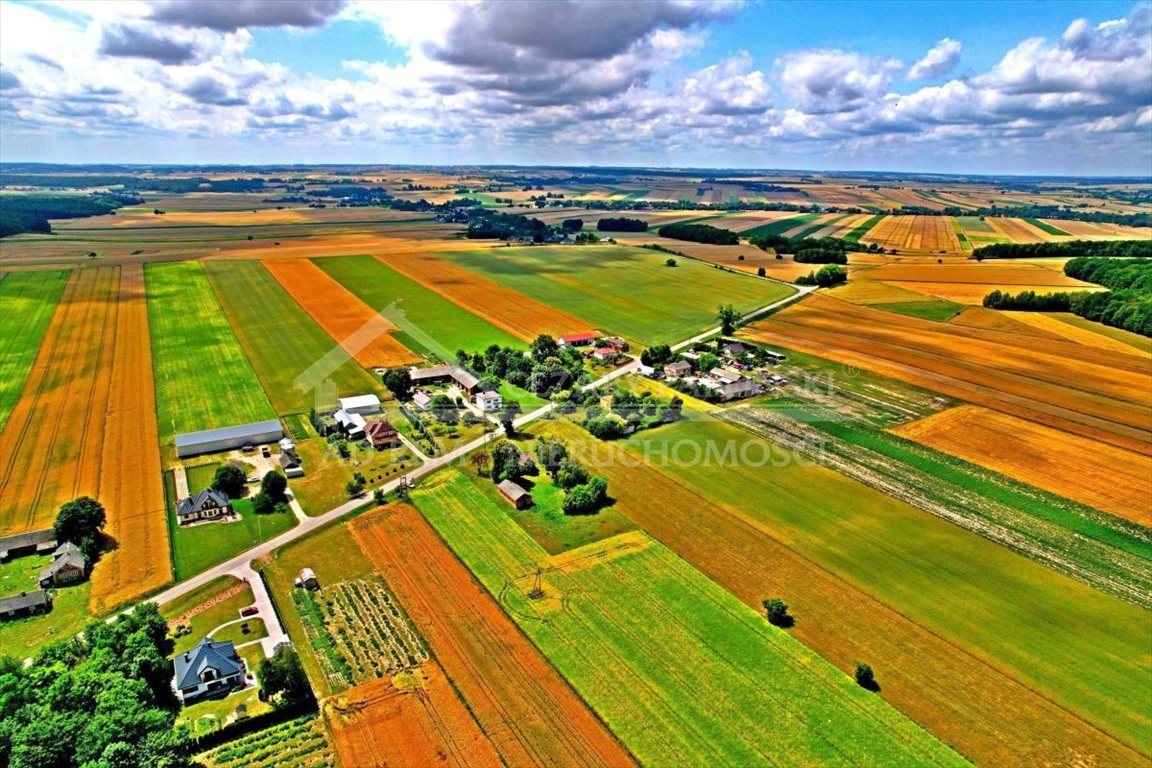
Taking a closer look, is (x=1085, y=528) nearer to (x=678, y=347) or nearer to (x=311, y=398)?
(x=678, y=347)

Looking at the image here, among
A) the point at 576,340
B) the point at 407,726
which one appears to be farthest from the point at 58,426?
the point at 576,340

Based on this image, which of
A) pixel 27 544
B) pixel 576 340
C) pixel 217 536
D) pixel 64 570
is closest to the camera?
pixel 64 570

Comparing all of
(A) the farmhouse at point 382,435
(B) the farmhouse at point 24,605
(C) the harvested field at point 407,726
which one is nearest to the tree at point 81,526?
(B) the farmhouse at point 24,605

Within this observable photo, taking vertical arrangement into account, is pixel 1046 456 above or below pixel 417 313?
below

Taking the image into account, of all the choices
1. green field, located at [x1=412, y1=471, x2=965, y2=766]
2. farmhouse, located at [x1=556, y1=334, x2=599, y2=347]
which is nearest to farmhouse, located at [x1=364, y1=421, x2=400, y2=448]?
green field, located at [x1=412, y1=471, x2=965, y2=766]

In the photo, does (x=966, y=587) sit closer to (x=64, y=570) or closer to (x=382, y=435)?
(x=382, y=435)

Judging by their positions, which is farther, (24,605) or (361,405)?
(361,405)

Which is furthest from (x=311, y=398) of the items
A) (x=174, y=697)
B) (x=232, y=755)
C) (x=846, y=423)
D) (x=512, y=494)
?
(x=846, y=423)
